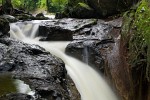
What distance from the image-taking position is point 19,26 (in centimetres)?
1313

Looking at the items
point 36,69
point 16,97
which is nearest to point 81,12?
point 36,69

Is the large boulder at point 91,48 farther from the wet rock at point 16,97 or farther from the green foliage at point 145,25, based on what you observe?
the wet rock at point 16,97

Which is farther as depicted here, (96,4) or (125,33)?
(96,4)

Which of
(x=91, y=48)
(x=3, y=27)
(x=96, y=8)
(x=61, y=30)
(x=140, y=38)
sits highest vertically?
(x=96, y=8)

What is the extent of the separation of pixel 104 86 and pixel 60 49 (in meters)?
2.55

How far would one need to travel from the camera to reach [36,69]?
6.54 metres

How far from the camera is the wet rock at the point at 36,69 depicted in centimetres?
559

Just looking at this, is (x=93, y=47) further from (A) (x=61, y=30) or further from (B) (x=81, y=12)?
(B) (x=81, y=12)

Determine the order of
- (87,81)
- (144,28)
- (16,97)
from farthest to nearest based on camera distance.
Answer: (87,81)
(144,28)
(16,97)

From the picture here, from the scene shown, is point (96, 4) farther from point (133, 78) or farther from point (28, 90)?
point (28, 90)

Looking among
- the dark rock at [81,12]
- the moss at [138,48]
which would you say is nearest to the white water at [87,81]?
the moss at [138,48]

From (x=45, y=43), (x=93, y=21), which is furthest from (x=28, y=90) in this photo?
(x=93, y=21)

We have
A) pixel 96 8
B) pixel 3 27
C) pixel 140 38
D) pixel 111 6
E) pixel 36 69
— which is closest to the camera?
pixel 140 38

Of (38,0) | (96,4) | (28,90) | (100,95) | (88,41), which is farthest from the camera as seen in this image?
(38,0)
